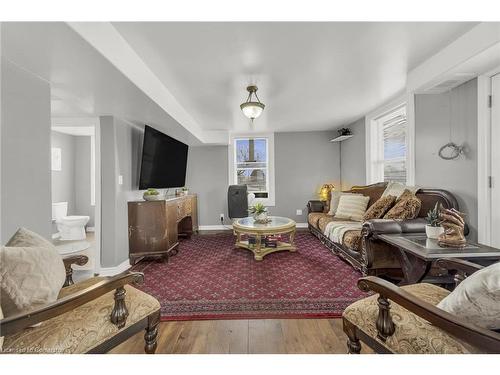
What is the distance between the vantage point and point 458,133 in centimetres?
235

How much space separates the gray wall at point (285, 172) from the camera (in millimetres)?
5191

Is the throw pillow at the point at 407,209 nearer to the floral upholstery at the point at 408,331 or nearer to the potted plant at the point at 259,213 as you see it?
the floral upholstery at the point at 408,331

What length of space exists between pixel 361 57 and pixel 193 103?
215 centimetres

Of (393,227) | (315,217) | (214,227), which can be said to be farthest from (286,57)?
(214,227)

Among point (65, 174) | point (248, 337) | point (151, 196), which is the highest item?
point (65, 174)

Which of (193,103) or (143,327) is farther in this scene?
(193,103)

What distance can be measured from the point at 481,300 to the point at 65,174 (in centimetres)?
635

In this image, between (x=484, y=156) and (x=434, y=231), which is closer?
(x=434, y=231)

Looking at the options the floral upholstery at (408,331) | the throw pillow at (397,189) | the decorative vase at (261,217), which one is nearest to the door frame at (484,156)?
the throw pillow at (397,189)

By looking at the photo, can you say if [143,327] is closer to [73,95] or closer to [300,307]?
[300,307]

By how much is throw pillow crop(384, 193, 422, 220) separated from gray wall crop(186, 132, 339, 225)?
2712 millimetres

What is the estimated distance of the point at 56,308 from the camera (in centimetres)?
93

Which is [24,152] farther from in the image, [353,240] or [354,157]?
[354,157]

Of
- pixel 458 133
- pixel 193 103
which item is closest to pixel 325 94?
pixel 458 133
